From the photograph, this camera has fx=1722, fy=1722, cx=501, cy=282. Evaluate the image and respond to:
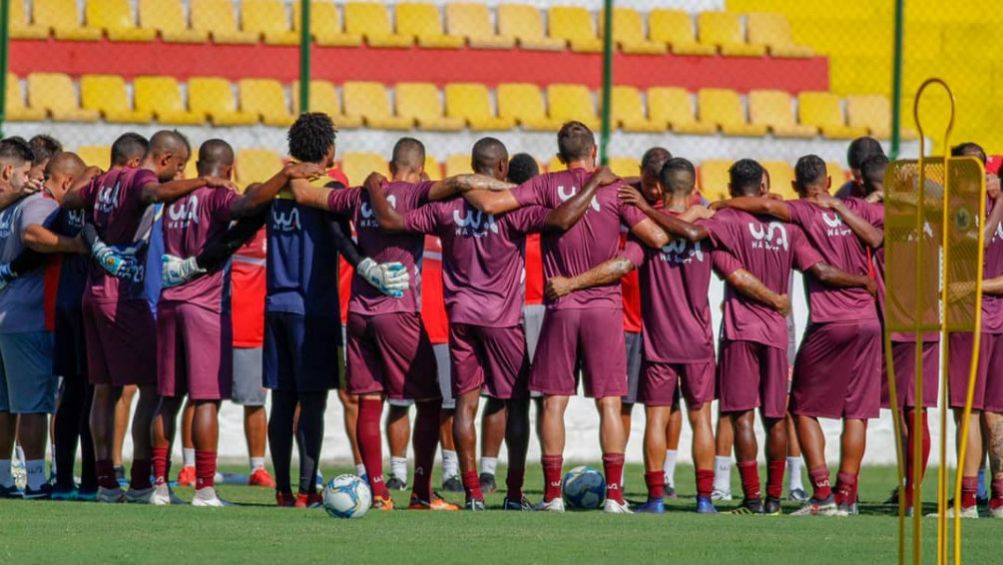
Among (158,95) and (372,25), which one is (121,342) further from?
(372,25)

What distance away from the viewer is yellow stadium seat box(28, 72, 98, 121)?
60.3ft

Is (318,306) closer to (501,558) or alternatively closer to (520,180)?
(520,180)

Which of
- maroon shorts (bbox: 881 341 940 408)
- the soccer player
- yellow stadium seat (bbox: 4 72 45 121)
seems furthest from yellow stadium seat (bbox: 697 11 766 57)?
the soccer player

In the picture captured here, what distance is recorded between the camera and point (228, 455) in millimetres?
15258

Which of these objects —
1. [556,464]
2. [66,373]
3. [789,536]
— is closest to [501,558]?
[789,536]

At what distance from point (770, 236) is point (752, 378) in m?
0.92

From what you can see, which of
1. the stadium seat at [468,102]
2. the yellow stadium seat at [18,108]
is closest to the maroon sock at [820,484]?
the stadium seat at [468,102]

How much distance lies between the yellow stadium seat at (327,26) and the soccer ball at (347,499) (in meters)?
11.0

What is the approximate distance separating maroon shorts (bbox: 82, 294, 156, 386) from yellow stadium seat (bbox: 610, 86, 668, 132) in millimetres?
8610

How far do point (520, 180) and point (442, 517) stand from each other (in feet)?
9.94

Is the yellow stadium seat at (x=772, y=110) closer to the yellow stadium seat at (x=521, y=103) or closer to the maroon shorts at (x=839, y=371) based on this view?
the yellow stadium seat at (x=521, y=103)

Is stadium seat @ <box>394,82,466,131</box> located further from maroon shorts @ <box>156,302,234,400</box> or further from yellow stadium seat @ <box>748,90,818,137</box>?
maroon shorts @ <box>156,302,234,400</box>

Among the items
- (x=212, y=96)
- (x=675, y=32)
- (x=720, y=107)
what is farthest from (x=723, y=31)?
(x=212, y=96)

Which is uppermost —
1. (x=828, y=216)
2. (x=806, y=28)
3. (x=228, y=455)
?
(x=806, y=28)
